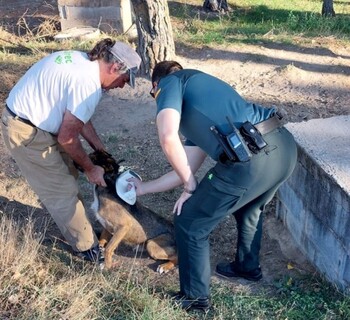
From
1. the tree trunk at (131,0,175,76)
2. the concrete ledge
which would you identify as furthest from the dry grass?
the tree trunk at (131,0,175,76)

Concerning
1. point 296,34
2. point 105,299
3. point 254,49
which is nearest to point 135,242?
point 105,299

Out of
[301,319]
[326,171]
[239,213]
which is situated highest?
[326,171]

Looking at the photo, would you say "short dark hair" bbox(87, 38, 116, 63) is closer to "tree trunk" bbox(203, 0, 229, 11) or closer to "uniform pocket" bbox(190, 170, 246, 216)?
"uniform pocket" bbox(190, 170, 246, 216)

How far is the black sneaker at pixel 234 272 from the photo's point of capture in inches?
183

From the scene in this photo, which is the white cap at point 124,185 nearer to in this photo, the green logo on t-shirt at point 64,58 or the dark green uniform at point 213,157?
the dark green uniform at point 213,157

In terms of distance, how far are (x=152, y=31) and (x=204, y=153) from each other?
15.1 ft

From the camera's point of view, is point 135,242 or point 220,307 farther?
point 135,242

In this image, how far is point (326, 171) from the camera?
428 cm

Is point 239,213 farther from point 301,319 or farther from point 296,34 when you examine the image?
point 296,34

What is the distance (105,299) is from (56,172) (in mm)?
1145

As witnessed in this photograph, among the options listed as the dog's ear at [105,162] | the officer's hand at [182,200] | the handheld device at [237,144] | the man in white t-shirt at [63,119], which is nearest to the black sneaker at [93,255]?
the man in white t-shirt at [63,119]

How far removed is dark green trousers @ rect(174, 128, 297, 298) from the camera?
3643 mm

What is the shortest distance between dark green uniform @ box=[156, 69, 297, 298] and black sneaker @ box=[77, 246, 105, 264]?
42.4 inches

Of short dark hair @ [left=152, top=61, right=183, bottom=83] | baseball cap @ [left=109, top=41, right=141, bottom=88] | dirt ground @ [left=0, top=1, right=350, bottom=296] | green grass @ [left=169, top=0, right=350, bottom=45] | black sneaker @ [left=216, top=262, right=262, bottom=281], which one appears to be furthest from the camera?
green grass @ [left=169, top=0, right=350, bottom=45]
